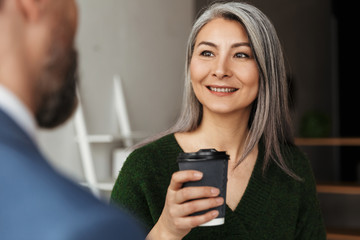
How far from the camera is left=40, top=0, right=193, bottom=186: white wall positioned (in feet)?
12.3

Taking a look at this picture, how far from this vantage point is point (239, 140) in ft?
5.15

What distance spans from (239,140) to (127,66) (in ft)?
8.79

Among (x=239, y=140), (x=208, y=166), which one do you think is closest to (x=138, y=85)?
(x=239, y=140)

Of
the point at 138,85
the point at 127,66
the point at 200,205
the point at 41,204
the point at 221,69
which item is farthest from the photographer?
the point at 138,85

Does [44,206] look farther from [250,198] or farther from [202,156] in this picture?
[250,198]

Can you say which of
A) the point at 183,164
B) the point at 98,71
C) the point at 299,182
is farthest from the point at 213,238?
the point at 98,71

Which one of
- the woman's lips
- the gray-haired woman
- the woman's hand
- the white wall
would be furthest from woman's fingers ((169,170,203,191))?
the white wall

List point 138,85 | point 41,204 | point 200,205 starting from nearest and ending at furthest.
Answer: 1. point 41,204
2. point 200,205
3. point 138,85

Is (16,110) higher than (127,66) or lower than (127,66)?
higher

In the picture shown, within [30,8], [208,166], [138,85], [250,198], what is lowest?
[250,198]

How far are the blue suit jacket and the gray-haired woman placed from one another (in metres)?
0.99

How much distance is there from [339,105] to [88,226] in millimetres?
6944

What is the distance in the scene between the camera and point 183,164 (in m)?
1.00

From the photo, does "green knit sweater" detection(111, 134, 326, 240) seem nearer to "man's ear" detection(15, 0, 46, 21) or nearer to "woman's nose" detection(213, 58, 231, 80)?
"woman's nose" detection(213, 58, 231, 80)
